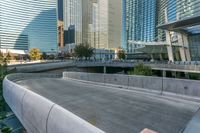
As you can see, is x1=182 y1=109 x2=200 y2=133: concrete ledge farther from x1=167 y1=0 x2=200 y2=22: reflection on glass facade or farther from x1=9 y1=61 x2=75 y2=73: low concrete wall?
x1=167 y1=0 x2=200 y2=22: reflection on glass facade

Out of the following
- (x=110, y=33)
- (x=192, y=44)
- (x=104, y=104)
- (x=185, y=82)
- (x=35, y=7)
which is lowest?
(x=104, y=104)

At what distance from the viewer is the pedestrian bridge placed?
5558 millimetres

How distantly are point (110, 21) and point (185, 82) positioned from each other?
619ft

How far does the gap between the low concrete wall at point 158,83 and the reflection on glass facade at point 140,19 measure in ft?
426

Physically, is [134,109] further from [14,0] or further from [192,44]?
[14,0]

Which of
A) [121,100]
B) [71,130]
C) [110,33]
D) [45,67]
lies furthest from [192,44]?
[110,33]

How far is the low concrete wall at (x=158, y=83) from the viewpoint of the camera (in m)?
14.6

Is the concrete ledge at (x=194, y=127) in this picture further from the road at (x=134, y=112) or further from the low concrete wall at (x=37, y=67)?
the low concrete wall at (x=37, y=67)

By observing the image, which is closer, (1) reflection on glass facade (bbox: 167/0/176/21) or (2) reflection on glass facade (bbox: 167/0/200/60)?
(2) reflection on glass facade (bbox: 167/0/200/60)

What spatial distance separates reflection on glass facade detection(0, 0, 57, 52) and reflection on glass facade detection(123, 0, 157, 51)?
57.0 m

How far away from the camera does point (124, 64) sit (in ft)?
251

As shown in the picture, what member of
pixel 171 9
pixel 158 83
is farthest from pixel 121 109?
pixel 171 9

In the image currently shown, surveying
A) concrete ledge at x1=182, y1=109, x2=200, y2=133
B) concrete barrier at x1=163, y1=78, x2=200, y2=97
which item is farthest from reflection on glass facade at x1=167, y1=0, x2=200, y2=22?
concrete ledge at x1=182, y1=109, x2=200, y2=133

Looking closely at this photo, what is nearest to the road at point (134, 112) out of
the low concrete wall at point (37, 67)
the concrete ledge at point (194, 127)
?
the concrete ledge at point (194, 127)
